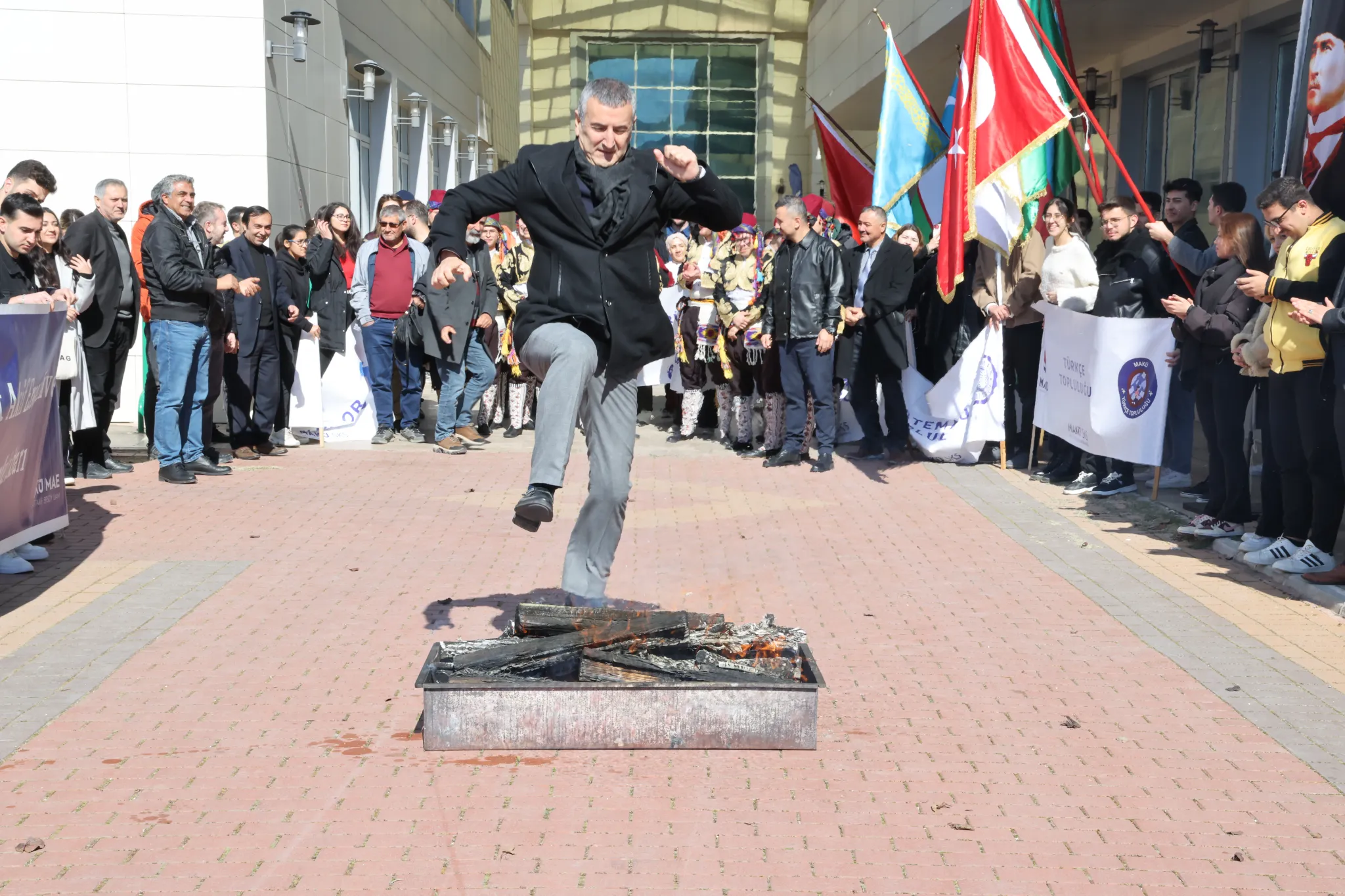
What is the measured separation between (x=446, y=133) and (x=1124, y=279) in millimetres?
19666

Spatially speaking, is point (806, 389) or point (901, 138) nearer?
point (806, 389)

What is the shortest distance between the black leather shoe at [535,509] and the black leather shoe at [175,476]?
633 cm

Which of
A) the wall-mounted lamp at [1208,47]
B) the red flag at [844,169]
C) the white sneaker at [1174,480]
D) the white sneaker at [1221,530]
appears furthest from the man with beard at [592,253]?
the wall-mounted lamp at [1208,47]

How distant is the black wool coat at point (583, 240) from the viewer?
214 inches

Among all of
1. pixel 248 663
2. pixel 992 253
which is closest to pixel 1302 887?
pixel 248 663

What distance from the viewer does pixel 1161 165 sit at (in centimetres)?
1769

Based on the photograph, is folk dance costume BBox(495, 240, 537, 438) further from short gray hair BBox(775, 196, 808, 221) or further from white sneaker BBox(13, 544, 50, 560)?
white sneaker BBox(13, 544, 50, 560)

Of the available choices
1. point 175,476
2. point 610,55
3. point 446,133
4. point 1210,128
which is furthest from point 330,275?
point 610,55

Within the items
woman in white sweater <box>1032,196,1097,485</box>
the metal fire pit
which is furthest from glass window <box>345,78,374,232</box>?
the metal fire pit

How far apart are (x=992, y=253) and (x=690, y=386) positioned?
3336 millimetres

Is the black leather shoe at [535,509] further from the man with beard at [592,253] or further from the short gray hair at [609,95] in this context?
the short gray hair at [609,95]

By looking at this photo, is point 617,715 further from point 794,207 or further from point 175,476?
point 794,207

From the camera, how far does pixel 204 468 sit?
11188 millimetres

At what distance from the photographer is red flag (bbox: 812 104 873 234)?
51.8 feet
